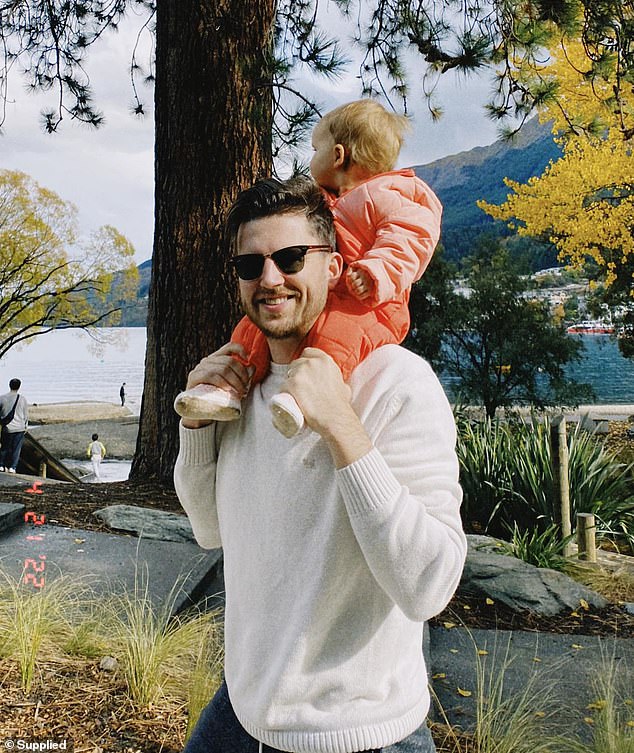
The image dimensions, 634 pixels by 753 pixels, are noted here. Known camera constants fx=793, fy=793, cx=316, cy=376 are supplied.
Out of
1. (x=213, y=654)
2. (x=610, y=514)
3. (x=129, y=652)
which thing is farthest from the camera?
(x=610, y=514)

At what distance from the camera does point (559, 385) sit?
41.8 feet

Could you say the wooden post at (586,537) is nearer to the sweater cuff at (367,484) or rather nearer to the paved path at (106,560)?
the paved path at (106,560)

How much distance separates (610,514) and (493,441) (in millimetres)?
1223

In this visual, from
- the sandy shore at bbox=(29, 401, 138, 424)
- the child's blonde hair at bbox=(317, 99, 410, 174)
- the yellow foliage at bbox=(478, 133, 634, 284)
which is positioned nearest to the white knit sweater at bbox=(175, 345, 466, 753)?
the child's blonde hair at bbox=(317, 99, 410, 174)

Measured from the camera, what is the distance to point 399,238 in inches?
73.4

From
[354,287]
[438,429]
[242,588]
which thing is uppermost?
[354,287]

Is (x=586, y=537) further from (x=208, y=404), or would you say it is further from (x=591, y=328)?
(x=591, y=328)

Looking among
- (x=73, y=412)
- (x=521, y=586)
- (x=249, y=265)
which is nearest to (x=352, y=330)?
(x=249, y=265)

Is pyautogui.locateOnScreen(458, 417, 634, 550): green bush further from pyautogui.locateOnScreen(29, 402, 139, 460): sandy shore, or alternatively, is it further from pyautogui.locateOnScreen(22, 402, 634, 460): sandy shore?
pyautogui.locateOnScreen(29, 402, 139, 460): sandy shore

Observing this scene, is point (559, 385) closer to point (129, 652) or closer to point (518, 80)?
point (518, 80)

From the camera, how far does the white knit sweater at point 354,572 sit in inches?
50.9

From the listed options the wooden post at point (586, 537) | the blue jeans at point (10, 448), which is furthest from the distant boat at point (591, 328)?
the blue jeans at point (10, 448)

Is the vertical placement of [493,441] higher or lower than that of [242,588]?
lower

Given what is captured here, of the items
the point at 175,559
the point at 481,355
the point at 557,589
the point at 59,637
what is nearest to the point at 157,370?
the point at 175,559
